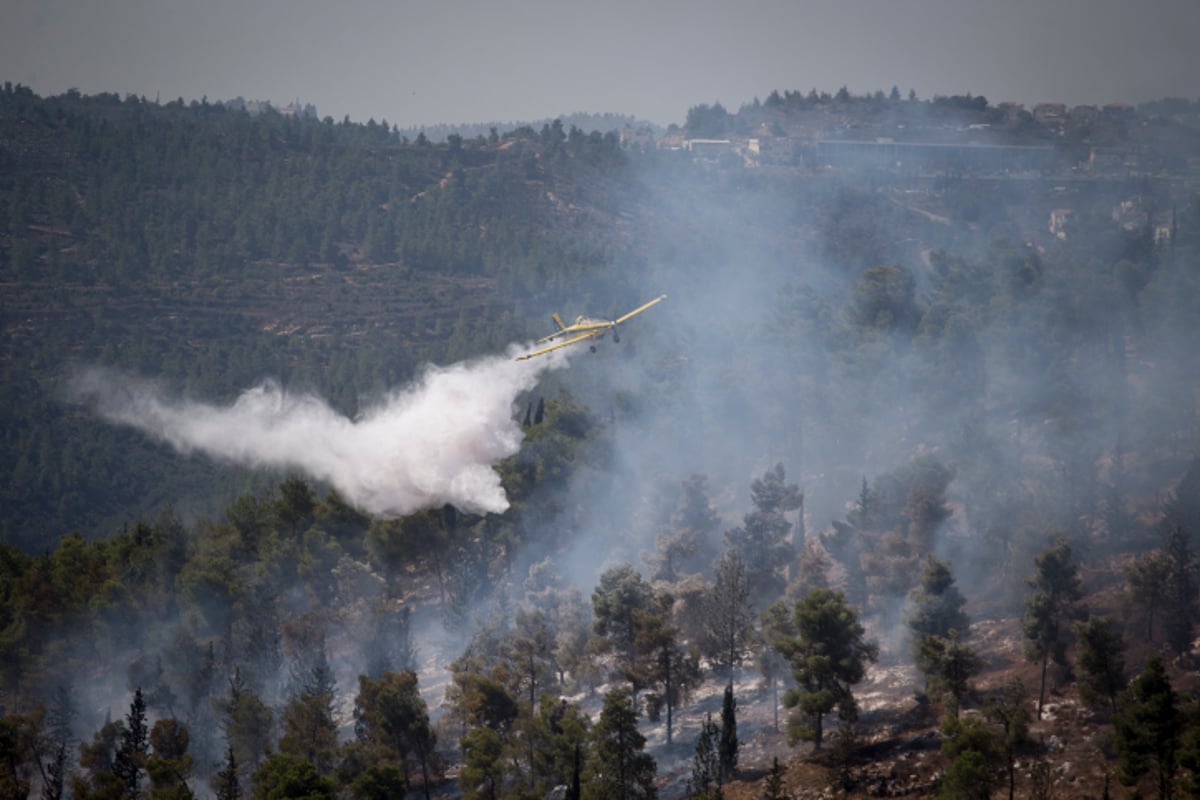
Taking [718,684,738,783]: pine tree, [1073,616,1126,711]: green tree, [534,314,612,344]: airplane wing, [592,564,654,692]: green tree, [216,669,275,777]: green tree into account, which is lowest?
[216,669,275,777]: green tree

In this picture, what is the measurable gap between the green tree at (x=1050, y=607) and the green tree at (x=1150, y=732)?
31.1 ft

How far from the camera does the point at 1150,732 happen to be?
159 feet

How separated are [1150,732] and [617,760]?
2515cm

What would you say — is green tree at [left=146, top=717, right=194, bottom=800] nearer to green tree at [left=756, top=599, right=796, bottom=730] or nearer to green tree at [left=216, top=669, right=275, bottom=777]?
green tree at [left=216, top=669, right=275, bottom=777]

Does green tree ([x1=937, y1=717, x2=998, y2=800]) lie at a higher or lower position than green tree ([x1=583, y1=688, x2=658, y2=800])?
higher

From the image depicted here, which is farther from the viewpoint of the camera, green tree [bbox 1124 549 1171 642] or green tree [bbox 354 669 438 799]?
green tree [bbox 1124 549 1171 642]

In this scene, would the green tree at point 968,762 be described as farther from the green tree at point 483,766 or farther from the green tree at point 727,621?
the green tree at point 483,766

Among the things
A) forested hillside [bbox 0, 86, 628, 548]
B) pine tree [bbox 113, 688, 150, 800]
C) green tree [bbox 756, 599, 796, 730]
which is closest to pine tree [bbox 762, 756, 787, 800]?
green tree [bbox 756, 599, 796, 730]

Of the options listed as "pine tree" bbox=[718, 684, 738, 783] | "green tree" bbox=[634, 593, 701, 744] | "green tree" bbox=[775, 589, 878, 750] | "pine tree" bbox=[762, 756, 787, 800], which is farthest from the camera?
"green tree" bbox=[634, 593, 701, 744]

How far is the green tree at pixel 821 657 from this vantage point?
59969mm

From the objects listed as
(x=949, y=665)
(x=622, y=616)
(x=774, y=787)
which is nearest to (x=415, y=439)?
A: (x=622, y=616)

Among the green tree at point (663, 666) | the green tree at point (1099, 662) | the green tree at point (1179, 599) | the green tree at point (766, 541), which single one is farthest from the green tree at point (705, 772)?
the green tree at point (1179, 599)

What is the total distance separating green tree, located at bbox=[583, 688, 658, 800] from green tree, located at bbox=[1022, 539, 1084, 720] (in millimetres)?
22135

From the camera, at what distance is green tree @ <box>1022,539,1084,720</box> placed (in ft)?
202
